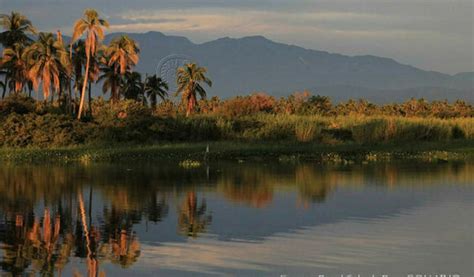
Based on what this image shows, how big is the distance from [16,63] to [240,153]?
103ft

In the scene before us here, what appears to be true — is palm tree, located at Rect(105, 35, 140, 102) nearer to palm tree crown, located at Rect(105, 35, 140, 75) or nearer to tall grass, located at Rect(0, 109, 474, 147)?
palm tree crown, located at Rect(105, 35, 140, 75)

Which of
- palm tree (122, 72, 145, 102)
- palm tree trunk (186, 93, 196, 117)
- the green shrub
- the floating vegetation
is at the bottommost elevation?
the floating vegetation

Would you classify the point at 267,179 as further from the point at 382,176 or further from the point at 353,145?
the point at 353,145

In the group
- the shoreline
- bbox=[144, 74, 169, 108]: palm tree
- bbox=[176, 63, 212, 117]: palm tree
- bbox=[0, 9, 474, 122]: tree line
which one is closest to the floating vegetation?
the shoreline

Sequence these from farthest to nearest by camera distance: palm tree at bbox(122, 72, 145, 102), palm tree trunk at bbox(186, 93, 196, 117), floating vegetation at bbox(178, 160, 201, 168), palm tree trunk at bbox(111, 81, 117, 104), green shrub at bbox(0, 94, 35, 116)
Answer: palm tree at bbox(122, 72, 145, 102) < palm tree trunk at bbox(186, 93, 196, 117) < palm tree trunk at bbox(111, 81, 117, 104) < green shrub at bbox(0, 94, 35, 116) < floating vegetation at bbox(178, 160, 201, 168)

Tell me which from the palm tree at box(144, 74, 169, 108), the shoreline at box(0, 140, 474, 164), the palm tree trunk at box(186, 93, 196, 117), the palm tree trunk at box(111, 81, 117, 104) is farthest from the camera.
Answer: the palm tree at box(144, 74, 169, 108)

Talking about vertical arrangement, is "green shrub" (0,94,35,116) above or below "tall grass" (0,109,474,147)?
above

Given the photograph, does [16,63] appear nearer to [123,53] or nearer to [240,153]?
[123,53]

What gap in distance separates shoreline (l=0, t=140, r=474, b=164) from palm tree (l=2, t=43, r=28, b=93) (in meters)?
24.2

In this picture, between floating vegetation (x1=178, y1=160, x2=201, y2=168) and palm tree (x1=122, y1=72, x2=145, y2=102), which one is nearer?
floating vegetation (x1=178, y1=160, x2=201, y2=168)

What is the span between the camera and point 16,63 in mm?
70625

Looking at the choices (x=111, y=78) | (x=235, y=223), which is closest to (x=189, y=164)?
(x=235, y=223)

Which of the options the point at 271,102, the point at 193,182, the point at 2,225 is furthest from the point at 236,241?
the point at 271,102

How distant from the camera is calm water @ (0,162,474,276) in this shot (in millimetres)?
15969
